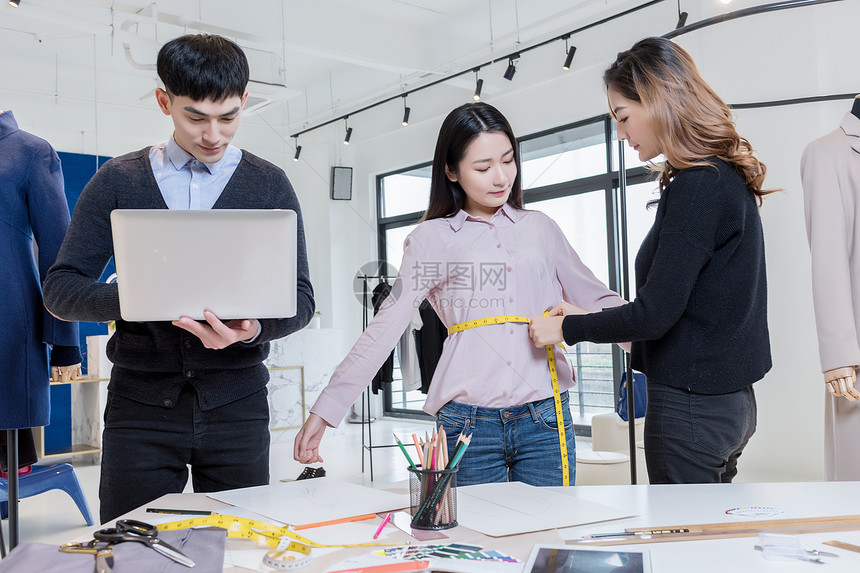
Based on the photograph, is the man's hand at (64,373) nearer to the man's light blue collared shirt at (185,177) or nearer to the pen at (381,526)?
the man's light blue collared shirt at (185,177)

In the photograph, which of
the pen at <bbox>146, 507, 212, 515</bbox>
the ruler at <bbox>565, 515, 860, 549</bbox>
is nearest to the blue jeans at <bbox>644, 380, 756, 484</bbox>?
the ruler at <bbox>565, 515, 860, 549</bbox>

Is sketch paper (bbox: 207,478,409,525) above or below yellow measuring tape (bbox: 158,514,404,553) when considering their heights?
below

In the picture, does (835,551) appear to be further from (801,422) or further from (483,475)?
(801,422)

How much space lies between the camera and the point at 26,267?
1.75m

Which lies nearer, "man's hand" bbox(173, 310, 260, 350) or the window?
"man's hand" bbox(173, 310, 260, 350)

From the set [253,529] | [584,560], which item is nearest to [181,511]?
[253,529]

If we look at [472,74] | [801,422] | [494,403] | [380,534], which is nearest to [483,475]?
[494,403]

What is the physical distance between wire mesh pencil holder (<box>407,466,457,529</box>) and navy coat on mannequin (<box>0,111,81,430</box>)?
1.11 m

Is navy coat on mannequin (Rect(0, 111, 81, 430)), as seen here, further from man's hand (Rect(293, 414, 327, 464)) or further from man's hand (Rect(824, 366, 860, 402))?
man's hand (Rect(824, 366, 860, 402))

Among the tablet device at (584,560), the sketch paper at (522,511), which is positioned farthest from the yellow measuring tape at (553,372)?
the tablet device at (584,560)

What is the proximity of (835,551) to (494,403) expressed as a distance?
733 mm

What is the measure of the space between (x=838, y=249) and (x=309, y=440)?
4.58 feet

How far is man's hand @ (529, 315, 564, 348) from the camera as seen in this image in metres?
1.55

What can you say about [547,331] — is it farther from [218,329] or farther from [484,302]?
[218,329]
